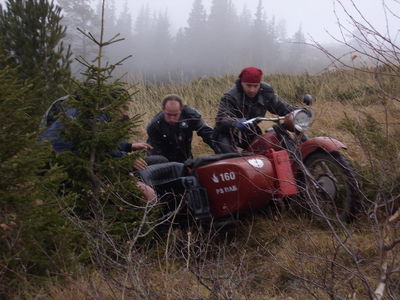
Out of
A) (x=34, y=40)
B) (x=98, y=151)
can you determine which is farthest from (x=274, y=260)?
(x=34, y=40)

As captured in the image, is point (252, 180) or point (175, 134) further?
point (175, 134)

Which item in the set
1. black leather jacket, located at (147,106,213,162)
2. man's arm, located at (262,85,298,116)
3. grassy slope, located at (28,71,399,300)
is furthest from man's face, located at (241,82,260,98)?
black leather jacket, located at (147,106,213,162)

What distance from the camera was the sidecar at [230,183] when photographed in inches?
153

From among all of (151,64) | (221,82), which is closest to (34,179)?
(221,82)

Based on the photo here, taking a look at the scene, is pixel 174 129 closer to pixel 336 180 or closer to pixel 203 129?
pixel 203 129

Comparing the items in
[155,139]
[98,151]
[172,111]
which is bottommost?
[155,139]

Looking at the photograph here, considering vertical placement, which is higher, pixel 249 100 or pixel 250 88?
pixel 250 88

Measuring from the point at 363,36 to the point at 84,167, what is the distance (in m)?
1.99

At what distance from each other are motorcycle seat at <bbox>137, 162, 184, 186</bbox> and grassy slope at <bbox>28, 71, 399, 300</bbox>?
21.4 inches

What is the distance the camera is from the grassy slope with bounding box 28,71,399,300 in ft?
7.40

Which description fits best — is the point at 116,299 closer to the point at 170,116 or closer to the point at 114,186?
the point at 114,186

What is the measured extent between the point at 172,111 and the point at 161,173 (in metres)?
1.25

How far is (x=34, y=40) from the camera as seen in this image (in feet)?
24.1

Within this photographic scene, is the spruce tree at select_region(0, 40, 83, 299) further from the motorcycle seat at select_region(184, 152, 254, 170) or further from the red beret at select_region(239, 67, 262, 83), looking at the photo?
the red beret at select_region(239, 67, 262, 83)
